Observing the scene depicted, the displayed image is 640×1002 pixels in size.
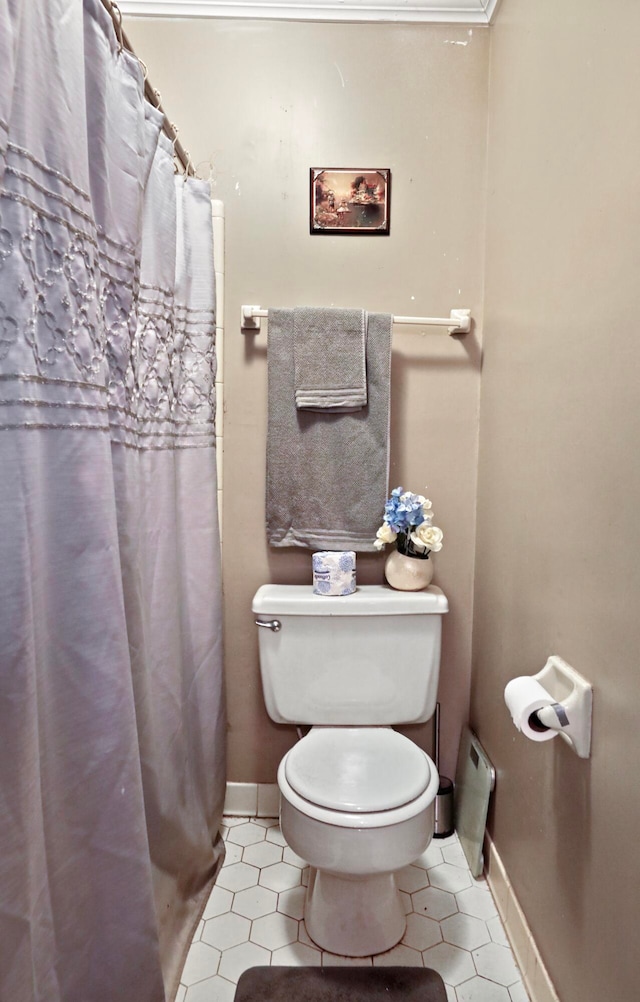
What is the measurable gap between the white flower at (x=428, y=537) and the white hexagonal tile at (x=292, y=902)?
0.89 m

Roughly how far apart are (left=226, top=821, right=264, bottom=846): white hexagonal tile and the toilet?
0.31 meters

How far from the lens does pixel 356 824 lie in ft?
3.50

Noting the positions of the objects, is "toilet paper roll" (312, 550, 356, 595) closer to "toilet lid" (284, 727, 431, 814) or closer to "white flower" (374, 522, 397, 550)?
"white flower" (374, 522, 397, 550)

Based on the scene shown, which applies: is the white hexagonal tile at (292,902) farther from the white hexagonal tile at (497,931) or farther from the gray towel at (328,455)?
the gray towel at (328,455)

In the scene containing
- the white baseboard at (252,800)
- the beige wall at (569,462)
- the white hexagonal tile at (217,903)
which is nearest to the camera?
the beige wall at (569,462)

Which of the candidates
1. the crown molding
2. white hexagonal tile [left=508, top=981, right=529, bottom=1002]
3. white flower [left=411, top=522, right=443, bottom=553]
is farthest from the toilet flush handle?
the crown molding

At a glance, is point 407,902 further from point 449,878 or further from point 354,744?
point 354,744

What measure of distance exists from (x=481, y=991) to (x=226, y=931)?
0.55m

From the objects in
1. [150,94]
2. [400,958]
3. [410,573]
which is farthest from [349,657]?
[150,94]

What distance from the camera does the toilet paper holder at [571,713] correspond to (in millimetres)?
923

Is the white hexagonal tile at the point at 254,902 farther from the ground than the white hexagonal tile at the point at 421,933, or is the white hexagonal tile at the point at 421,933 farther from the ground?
the white hexagonal tile at the point at 421,933

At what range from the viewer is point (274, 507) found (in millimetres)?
1597

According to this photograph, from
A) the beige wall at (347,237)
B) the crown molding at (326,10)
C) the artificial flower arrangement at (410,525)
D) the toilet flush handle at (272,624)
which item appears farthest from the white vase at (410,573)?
the crown molding at (326,10)

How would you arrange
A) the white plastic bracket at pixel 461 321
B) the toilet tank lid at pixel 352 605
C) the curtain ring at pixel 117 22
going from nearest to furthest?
1. the curtain ring at pixel 117 22
2. the toilet tank lid at pixel 352 605
3. the white plastic bracket at pixel 461 321
